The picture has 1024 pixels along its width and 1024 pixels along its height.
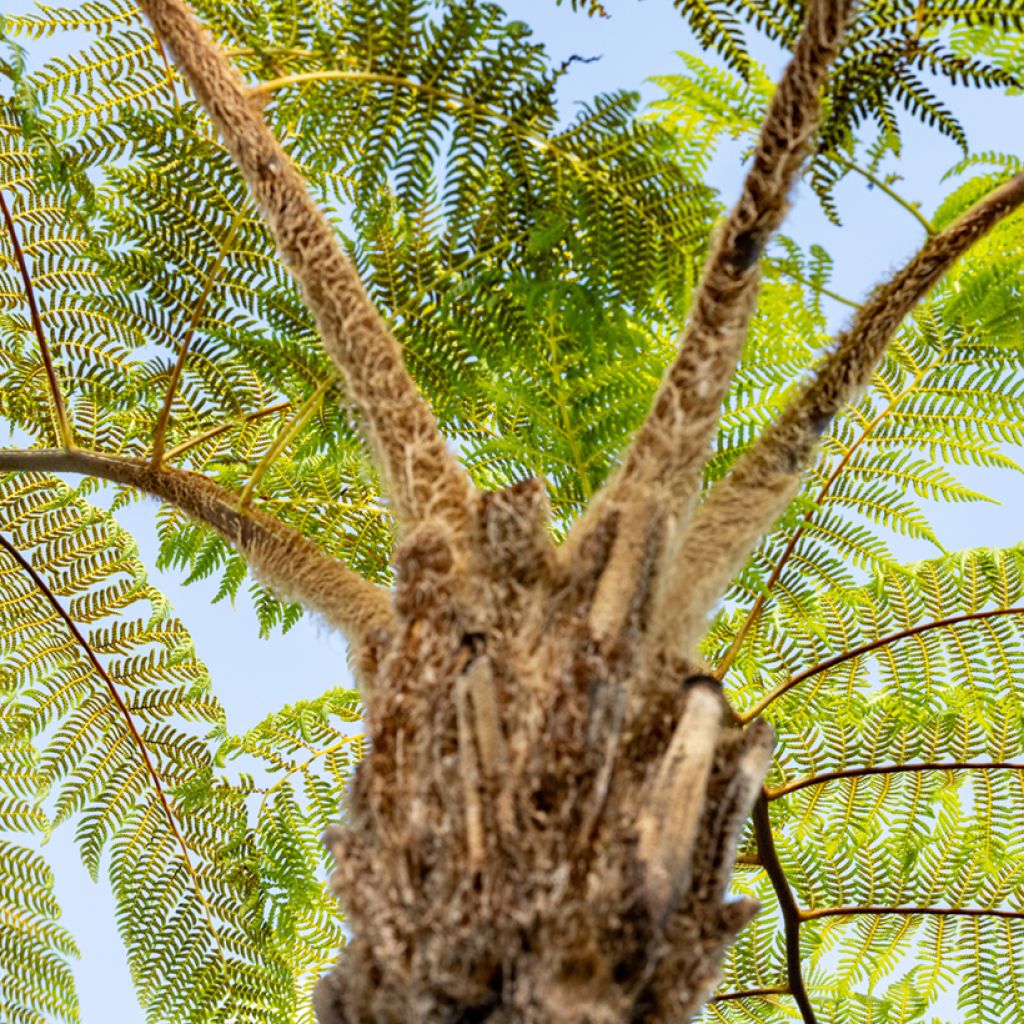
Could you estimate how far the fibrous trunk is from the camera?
0.75m

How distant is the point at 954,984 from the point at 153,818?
1625mm

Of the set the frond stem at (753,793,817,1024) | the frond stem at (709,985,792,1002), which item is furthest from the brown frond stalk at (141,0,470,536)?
the frond stem at (709,985,792,1002)

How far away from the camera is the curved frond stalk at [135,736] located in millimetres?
2225

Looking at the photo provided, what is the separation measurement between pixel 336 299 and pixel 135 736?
1470mm

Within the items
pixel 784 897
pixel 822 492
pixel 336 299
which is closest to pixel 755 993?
pixel 784 897

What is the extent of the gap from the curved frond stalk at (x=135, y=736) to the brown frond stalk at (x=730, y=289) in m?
1.53

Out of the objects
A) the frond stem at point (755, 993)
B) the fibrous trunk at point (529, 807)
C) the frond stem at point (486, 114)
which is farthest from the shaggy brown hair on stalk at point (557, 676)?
the frond stem at point (755, 993)

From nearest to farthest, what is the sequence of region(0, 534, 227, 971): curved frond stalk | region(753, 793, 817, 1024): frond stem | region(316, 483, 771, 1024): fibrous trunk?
region(316, 483, 771, 1024): fibrous trunk → region(753, 793, 817, 1024): frond stem → region(0, 534, 227, 971): curved frond stalk

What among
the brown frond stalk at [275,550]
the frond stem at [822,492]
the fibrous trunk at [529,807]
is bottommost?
the fibrous trunk at [529,807]

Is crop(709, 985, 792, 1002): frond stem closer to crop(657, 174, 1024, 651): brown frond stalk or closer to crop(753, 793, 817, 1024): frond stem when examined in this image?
crop(753, 793, 817, 1024): frond stem

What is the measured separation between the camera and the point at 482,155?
5.21 feet

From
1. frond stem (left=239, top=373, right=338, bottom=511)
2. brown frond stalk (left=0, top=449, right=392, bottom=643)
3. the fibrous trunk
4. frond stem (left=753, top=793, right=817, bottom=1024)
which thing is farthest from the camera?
frond stem (left=753, top=793, right=817, bottom=1024)

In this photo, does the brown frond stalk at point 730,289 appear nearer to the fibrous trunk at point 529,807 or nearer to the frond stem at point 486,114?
the fibrous trunk at point 529,807

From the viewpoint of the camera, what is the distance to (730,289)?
3.52 ft
